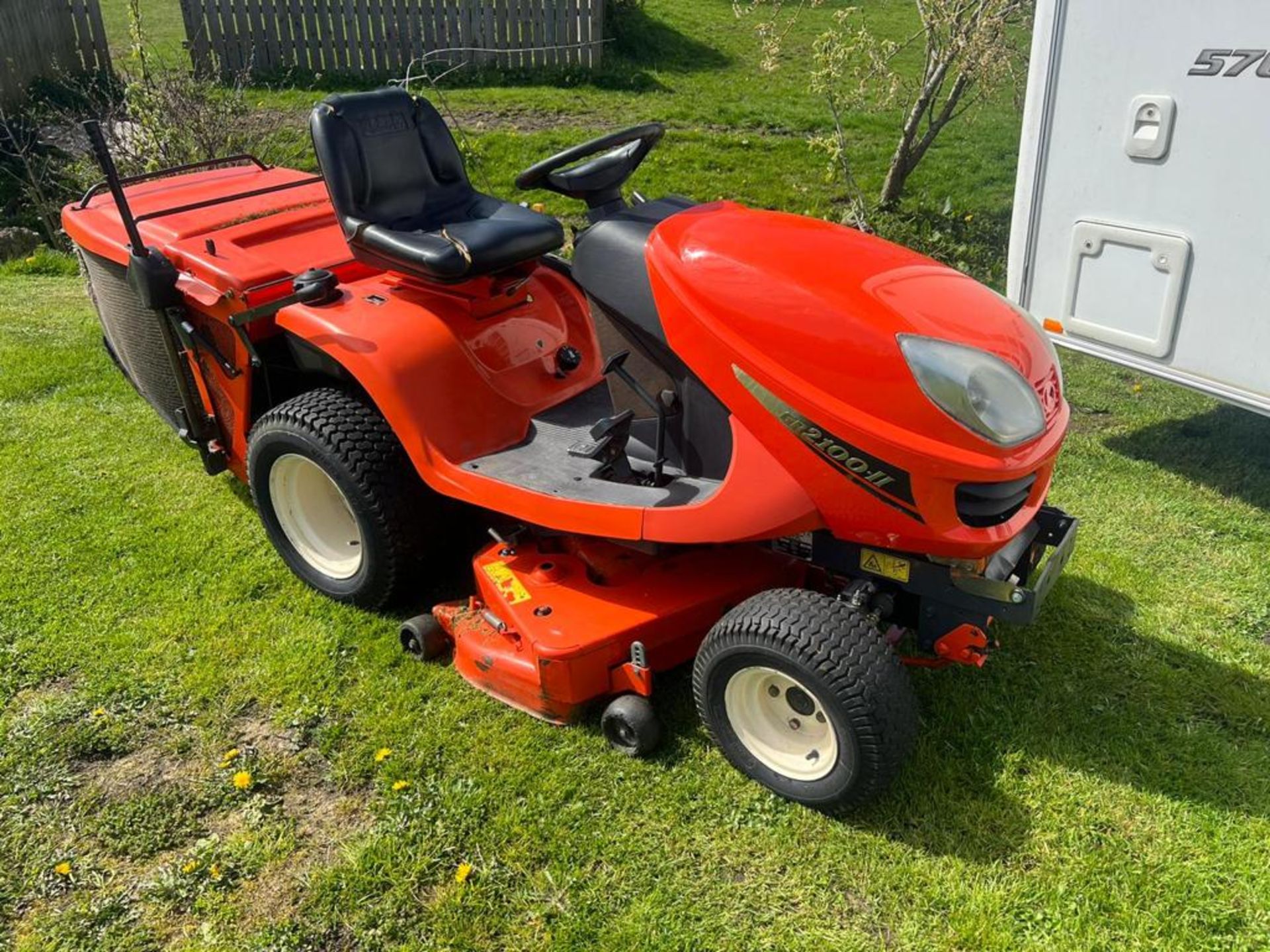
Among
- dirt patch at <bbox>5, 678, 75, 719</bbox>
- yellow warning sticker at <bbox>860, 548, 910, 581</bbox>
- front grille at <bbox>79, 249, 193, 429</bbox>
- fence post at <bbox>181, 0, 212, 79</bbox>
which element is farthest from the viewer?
fence post at <bbox>181, 0, 212, 79</bbox>

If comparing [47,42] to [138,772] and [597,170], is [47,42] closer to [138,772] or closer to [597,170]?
[597,170]

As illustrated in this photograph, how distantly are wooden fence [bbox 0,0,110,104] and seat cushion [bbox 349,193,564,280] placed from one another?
325 inches

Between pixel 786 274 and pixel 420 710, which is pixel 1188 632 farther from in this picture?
pixel 420 710

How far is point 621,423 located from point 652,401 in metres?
0.11

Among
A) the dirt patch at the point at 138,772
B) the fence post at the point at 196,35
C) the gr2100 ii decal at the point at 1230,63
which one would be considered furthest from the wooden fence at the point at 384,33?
the dirt patch at the point at 138,772

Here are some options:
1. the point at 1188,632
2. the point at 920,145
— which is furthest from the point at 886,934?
the point at 920,145

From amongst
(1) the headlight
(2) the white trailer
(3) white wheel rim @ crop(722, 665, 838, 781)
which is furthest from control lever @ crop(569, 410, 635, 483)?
(2) the white trailer

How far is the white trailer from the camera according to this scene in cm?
340

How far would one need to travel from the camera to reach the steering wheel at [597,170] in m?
2.85

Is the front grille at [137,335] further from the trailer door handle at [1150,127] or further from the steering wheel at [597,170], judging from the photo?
the trailer door handle at [1150,127]

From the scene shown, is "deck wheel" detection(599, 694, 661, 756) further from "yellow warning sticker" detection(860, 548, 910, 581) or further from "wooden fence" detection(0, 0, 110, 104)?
"wooden fence" detection(0, 0, 110, 104)

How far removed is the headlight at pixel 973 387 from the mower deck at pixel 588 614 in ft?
2.54

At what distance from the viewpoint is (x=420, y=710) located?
9.34ft

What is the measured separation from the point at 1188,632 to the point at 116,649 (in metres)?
3.23
